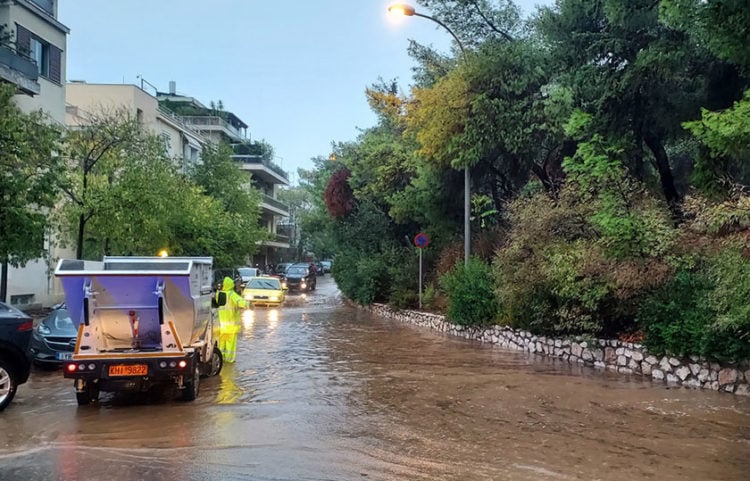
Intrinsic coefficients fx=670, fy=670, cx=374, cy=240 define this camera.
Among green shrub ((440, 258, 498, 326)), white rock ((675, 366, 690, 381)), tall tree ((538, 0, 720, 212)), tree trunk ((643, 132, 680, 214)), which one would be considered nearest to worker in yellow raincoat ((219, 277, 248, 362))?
green shrub ((440, 258, 498, 326))

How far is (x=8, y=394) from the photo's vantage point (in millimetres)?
8703

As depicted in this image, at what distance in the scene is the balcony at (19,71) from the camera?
19.9m

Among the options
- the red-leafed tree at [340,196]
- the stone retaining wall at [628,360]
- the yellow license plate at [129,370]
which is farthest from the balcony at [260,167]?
the yellow license plate at [129,370]

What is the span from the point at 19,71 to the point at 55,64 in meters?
5.24

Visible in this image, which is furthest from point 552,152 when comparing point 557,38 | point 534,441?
point 534,441

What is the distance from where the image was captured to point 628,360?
1196 centimetres

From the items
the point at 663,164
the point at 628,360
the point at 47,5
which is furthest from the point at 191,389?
the point at 47,5

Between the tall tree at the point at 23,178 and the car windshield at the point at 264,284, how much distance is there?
54.1 feet

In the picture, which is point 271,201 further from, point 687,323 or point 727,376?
point 727,376

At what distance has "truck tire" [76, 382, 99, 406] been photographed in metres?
9.09

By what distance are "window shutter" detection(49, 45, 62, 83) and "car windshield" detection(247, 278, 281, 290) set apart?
11974 millimetres

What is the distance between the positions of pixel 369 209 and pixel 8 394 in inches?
908

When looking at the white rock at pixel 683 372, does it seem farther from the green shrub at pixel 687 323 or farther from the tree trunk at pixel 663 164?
the tree trunk at pixel 663 164

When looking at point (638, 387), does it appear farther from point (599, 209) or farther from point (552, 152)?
point (552, 152)
